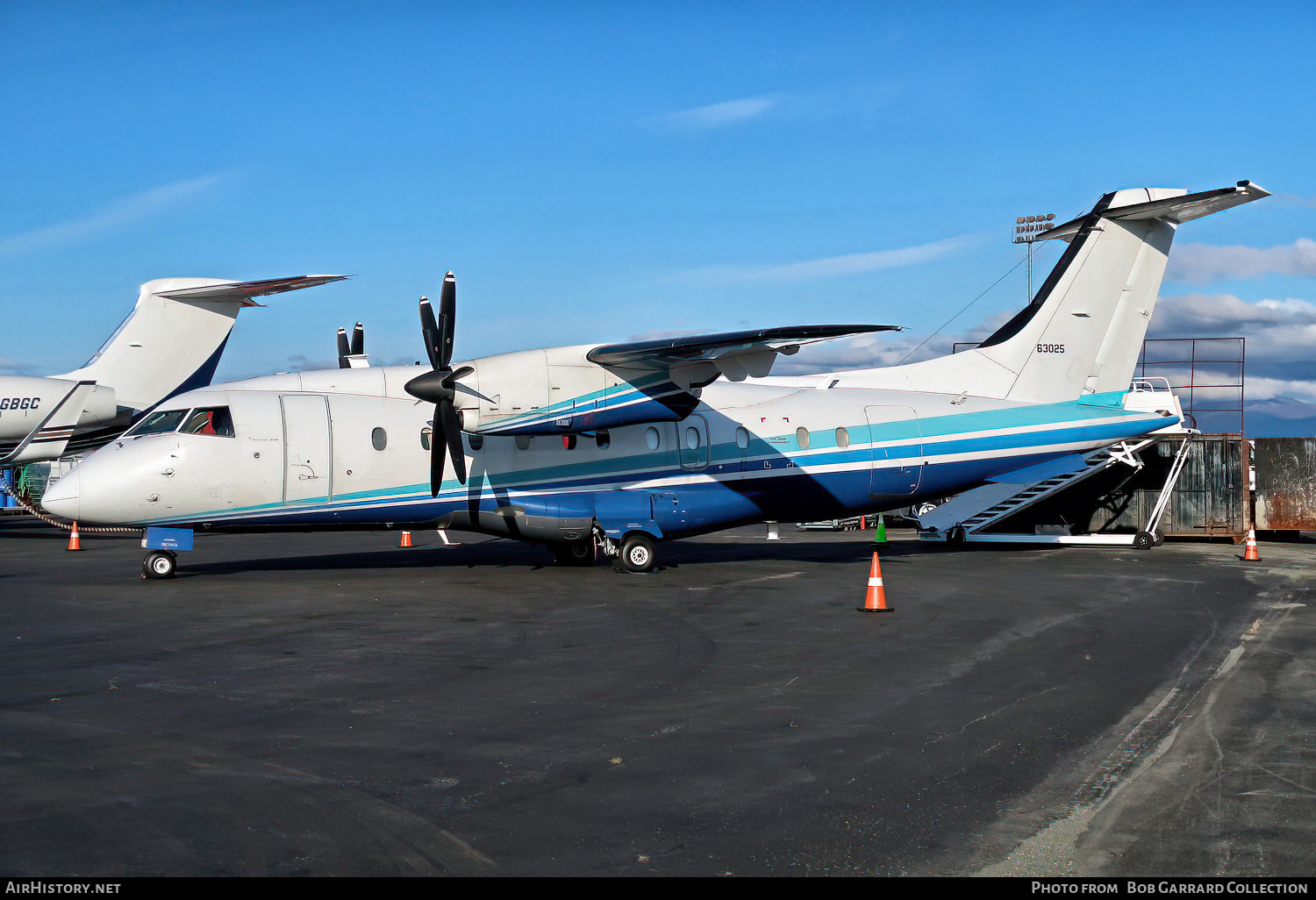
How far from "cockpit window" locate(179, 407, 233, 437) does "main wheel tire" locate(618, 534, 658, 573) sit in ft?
24.4

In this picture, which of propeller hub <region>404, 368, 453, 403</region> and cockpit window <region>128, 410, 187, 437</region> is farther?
cockpit window <region>128, 410, 187, 437</region>

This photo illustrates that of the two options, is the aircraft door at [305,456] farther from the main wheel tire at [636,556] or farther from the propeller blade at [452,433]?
the main wheel tire at [636,556]

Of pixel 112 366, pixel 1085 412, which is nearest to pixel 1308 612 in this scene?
pixel 1085 412

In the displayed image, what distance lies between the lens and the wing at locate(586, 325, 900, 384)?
17062 millimetres

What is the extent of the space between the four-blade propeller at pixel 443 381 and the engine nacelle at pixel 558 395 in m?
0.17

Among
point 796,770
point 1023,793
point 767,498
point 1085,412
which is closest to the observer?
point 1023,793

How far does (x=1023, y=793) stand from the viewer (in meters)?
6.52

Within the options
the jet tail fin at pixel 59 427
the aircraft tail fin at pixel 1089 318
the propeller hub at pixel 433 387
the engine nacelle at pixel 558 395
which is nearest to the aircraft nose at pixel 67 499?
the propeller hub at pixel 433 387

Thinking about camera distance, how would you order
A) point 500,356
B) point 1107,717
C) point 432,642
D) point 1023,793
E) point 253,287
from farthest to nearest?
1. point 253,287
2. point 500,356
3. point 432,642
4. point 1107,717
5. point 1023,793

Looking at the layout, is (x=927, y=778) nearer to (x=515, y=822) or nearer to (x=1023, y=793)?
(x=1023, y=793)

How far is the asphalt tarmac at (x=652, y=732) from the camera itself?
218 inches

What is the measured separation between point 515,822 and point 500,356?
13.1 meters

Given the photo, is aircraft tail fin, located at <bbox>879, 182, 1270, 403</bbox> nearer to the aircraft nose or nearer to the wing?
the wing

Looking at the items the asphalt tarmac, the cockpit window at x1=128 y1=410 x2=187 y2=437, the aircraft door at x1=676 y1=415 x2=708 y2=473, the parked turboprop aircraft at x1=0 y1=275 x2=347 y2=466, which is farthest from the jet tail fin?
the aircraft door at x1=676 y1=415 x2=708 y2=473
